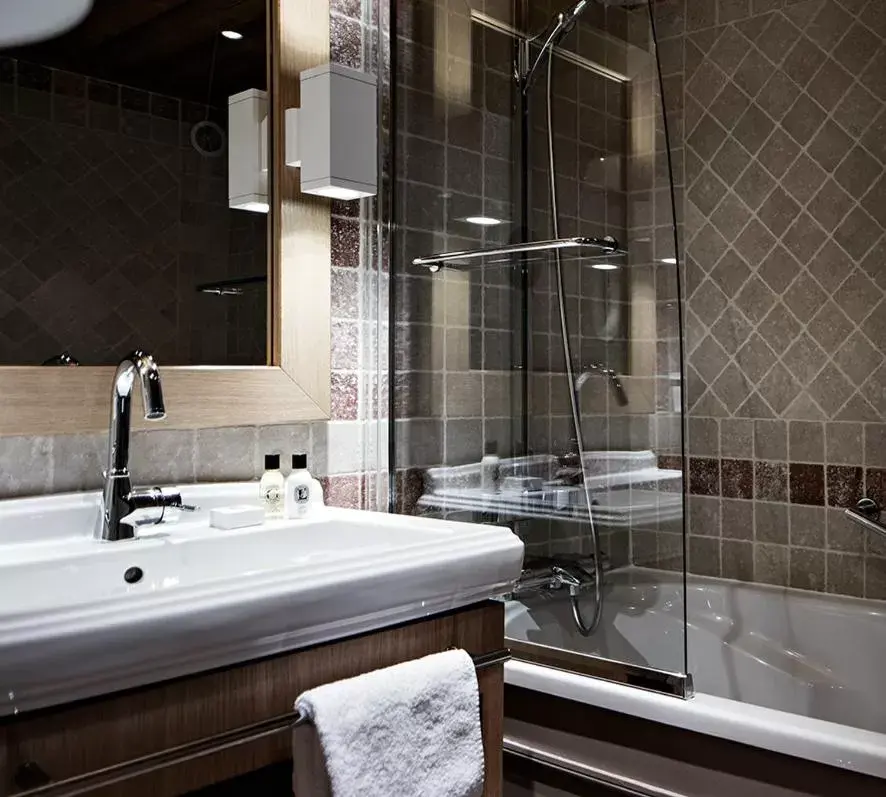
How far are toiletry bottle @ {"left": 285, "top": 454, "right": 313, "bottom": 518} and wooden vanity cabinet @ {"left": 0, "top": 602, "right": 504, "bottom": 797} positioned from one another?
0.45 meters

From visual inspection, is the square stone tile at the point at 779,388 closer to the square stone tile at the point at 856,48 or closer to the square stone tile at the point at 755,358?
the square stone tile at the point at 755,358

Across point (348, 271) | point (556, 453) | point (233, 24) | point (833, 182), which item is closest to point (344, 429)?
point (348, 271)

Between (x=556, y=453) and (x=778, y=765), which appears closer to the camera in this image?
(x=778, y=765)

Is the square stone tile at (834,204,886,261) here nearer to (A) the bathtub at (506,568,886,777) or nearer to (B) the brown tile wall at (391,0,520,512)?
(A) the bathtub at (506,568,886,777)

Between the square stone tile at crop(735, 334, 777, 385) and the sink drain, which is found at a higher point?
the square stone tile at crop(735, 334, 777, 385)

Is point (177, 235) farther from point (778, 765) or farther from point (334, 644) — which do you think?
point (778, 765)

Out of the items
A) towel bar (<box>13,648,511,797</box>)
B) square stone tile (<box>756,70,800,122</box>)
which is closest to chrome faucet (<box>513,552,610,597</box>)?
towel bar (<box>13,648,511,797</box>)

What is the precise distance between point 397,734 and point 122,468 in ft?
2.04

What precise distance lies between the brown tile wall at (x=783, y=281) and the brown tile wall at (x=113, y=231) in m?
1.44

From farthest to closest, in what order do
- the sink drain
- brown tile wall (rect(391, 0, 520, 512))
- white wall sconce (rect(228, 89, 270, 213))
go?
brown tile wall (rect(391, 0, 520, 512))
white wall sconce (rect(228, 89, 270, 213))
the sink drain

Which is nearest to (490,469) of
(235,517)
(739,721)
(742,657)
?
(235,517)

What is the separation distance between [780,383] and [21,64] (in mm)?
1991

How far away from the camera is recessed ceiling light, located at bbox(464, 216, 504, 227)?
196cm

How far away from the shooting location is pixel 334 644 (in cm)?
118
